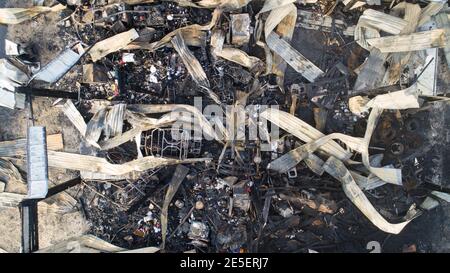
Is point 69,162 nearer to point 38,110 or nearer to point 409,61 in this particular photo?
point 38,110

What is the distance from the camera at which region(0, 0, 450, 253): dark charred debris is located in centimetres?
485

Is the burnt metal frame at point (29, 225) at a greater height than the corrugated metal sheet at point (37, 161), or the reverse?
the corrugated metal sheet at point (37, 161)

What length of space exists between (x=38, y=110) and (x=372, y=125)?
4.23 metres

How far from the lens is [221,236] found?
491 centimetres

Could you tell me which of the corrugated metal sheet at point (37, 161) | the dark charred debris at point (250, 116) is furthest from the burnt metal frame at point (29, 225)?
the dark charred debris at point (250, 116)

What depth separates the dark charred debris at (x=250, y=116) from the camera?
191 inches

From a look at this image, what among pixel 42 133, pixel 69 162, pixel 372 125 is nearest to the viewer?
pixel 42 133

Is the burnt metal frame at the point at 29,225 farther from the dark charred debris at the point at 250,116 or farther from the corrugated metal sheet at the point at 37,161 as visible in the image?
the dark charred debris at the point at 250,116

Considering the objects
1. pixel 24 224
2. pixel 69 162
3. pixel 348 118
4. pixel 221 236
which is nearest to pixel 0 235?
pixel 69 162

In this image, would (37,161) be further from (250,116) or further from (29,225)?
(250,116)

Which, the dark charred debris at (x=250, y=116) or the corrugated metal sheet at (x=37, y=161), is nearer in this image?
the corrugated metal sheet at (x=37, y=161)

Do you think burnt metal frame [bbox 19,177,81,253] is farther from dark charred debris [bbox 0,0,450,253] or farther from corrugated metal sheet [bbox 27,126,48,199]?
dark charred debris [bbox 0,0,450,253]

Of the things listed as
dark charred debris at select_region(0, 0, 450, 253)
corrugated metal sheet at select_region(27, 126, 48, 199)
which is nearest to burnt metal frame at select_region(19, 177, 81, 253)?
corrugated metal sheet at select_region(27, 126, 48, 199)

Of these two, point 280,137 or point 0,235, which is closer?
point 280,137
